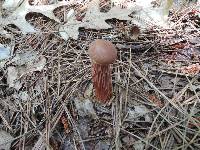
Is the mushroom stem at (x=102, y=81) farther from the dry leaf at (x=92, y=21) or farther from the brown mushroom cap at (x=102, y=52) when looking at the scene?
the dry leaf at (x=92, y=21)

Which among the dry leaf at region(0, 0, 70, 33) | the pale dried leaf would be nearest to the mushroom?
the pale dried leaf

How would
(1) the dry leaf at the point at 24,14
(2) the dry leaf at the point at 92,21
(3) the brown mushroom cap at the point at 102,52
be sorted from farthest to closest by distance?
(1) the dry leaf at the point at 24,14 → (2) the dry leaf at the point at 92,21 → (3) the brown mushroom cap at the point at 102,52

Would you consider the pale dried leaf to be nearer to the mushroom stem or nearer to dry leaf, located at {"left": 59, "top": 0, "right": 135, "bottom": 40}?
the mushroom stem

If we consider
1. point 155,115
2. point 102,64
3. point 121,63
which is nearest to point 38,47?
point 121,63

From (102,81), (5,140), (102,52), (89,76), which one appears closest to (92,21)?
(89,76)

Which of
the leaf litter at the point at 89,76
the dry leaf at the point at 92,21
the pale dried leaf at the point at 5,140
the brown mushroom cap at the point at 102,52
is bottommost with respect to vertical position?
the pale dried leaf at the point at 5,140

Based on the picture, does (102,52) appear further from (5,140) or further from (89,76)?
(5,140)

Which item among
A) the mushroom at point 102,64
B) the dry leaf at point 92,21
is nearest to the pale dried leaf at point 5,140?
the mushroom at point 102,64
